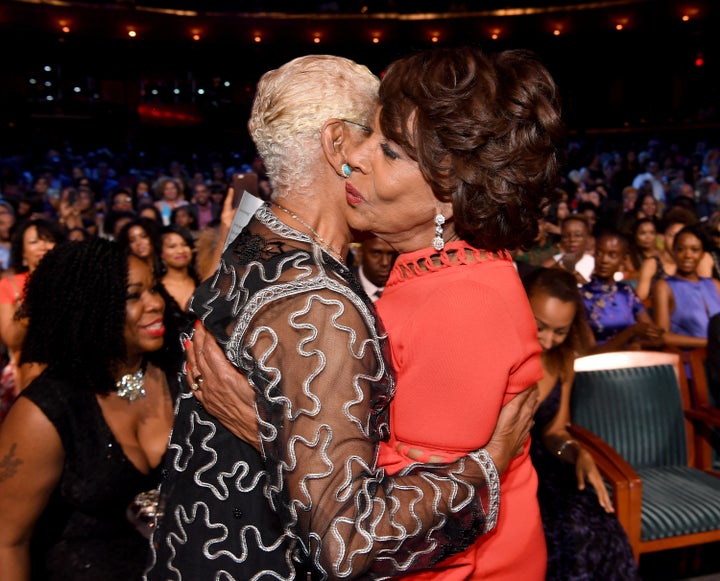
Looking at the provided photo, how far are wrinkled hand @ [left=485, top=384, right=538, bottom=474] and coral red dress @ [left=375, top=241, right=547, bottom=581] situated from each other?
0.02 meters

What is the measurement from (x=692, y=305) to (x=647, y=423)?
163cm

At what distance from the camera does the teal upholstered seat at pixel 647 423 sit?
301 cm

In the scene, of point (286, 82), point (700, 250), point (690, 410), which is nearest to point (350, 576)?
point (286, 82)

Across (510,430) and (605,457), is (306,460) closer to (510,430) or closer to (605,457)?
(510,430)

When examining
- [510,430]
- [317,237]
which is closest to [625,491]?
[510,430]

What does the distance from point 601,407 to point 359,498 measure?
2.63m

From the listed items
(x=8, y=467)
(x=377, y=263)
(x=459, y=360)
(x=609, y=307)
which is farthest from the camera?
(x=609, y=307)

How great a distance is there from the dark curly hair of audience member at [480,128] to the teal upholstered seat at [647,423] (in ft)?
7.01

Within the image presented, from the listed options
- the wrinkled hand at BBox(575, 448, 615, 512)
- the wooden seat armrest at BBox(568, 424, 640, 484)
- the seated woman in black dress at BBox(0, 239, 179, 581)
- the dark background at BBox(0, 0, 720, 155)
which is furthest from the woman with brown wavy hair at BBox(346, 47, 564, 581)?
the dark background at BBox(0, 0, 720, 155)

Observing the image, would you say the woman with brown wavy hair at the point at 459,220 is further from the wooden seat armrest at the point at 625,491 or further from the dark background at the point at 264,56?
the dark background at the point at 264,56

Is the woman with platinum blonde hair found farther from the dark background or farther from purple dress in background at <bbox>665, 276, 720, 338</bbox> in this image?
the dark background

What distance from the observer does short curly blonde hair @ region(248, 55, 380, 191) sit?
1102 millimetres

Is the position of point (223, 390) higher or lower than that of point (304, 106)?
lower

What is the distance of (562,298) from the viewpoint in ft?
9.14
